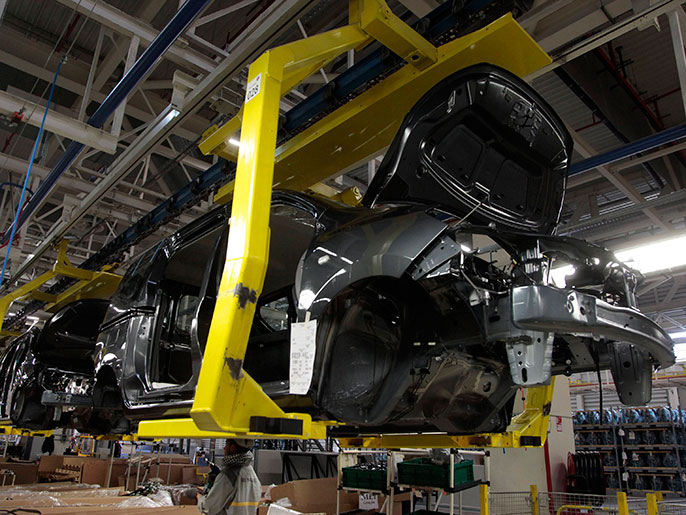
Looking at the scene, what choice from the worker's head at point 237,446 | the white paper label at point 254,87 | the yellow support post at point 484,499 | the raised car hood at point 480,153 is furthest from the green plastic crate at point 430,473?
the white paper label at point 254,87

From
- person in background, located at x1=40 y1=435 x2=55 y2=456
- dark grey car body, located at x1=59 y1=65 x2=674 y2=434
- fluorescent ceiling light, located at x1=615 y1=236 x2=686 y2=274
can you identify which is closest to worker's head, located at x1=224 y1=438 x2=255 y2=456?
dark grey car body, located at x1=59 y1=65 x2=674 y2=434

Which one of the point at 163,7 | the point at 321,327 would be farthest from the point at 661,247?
the point at 163,7

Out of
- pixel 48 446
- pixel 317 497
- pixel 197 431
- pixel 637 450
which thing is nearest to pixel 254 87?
pixel 197 431

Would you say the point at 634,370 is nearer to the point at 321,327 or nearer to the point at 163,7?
the point at 321,327

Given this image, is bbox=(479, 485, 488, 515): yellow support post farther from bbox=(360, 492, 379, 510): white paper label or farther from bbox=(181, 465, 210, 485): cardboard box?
bbox=(181, 465, 210, 485): cardboard box

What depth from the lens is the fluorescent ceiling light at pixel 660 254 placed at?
6.73 metres

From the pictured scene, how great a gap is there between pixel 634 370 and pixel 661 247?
5344mm

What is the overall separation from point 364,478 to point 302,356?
15.2ft

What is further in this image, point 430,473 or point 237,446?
point 430,473

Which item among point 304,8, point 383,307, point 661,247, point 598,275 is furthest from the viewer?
point 661,247

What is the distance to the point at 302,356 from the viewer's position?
6.69 feet

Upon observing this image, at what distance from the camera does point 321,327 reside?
2.25 m

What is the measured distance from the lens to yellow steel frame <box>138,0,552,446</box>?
6.09ft

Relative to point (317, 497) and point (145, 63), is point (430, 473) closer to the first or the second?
point (317, 497)
